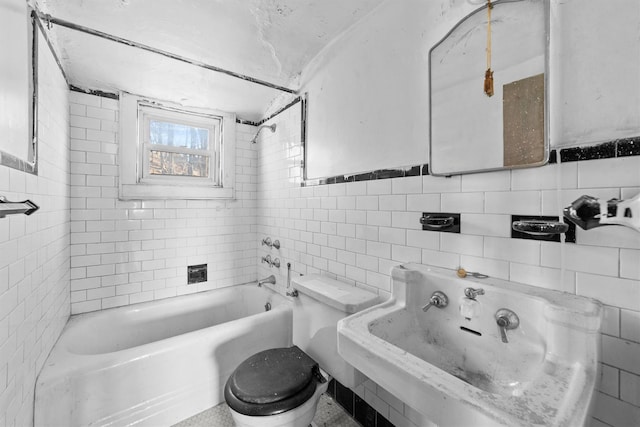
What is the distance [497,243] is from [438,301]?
12.3 inches

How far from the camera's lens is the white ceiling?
1.35 meters

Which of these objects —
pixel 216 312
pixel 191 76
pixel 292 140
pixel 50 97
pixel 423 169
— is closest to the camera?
pixel 423 169

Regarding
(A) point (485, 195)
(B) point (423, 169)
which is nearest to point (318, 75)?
(B) point (423, 169)

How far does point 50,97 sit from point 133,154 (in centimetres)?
69

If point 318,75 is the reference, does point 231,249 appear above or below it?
below

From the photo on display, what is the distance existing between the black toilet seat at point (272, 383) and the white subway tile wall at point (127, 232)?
140 cm

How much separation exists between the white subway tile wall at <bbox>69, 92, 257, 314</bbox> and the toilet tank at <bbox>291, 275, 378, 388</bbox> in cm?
132

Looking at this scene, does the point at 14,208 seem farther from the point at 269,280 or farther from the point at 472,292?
the point at 269,280

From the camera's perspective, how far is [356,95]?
155 cm

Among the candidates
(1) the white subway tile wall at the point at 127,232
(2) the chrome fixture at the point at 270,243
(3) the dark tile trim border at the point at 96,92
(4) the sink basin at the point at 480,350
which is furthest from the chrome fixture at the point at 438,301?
(3) the dark tile trim border at the point at 96,92

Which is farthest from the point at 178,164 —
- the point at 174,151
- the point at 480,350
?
the point at 480,350

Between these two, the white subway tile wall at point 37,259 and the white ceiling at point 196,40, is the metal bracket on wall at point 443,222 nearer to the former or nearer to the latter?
the white ceiling at point 196,40

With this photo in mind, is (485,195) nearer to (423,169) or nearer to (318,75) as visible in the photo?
(423,169)

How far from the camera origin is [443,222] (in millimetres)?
1076
